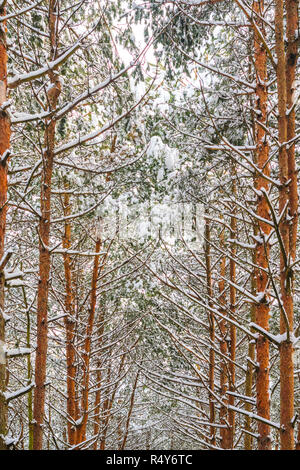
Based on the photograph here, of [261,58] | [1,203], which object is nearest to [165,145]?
[261,58]

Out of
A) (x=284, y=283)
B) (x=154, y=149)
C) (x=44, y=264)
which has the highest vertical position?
(x=154, y=149)

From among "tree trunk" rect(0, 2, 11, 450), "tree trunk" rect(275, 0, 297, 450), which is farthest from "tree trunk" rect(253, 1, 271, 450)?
"tree trunk" rect(0, 2, 11, 450)

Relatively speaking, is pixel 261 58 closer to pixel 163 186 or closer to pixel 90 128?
pixel 163 186

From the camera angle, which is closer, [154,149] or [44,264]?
[44,264]

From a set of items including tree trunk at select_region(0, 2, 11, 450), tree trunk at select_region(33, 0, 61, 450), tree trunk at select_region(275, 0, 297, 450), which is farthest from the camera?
tree trunk at select_region(33, 0, 61, 450)

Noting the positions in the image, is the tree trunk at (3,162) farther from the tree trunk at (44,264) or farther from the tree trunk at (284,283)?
the tree trunk at (284,283)

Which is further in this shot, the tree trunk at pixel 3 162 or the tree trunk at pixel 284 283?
the tree trunk at pixel 284 283

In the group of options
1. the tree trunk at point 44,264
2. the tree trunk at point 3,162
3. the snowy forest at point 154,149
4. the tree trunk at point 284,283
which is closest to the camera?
the tree trunk at point 3,162

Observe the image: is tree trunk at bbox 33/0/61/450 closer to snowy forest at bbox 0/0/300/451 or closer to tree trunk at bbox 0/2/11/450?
snowy forest at bbox 0/0/300/451

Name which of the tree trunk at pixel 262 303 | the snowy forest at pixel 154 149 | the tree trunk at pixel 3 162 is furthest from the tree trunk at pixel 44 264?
the tree trunk at pixel 262 303

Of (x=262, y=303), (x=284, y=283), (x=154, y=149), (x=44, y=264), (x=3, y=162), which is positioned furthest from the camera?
(x=154, y=149)

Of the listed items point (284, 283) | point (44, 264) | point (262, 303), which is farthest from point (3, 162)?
point (262, 303)

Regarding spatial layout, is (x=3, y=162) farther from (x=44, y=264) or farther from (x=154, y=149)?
(x=154, y=149)

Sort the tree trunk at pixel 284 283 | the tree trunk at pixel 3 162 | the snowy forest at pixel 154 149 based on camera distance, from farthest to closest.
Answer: the snowy forest at pixel 154 149 < the tree trunk at pixel 284 283 < the tree trunk at pixel 3 162
